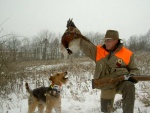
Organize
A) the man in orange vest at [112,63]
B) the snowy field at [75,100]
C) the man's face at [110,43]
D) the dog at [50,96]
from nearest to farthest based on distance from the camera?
the man in orange vest at [112,63]
the man's face at [110,43]
the dog at [50,96]
the snowy field at [75,100]

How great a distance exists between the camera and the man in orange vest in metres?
5.20

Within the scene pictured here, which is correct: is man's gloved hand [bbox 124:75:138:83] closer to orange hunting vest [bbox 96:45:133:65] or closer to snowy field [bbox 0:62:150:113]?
orange hunting vest [bbox 96:45:133:65]

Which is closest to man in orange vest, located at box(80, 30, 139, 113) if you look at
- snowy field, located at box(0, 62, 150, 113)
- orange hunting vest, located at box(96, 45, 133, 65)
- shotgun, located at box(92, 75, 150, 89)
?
orange hunting vest, located at box(96, 45, 133, 65)

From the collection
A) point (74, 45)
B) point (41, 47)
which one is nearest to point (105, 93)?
point (74, 45)

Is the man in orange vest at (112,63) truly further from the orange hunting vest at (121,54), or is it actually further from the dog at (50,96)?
the dog at (50,96)

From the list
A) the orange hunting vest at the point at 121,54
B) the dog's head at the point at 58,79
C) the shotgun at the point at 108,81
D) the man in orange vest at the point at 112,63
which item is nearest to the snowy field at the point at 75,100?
the man in orange vest at the point at 112,63

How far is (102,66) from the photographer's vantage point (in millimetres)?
5324

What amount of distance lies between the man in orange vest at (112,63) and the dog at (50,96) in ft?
4.57

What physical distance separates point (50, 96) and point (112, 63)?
2229 mm

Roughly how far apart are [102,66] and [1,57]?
4.86 metres

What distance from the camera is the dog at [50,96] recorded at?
20.8 feet

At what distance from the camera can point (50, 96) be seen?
6391 millimetres

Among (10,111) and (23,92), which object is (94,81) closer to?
(10,111)

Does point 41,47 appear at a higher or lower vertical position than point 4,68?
higher
